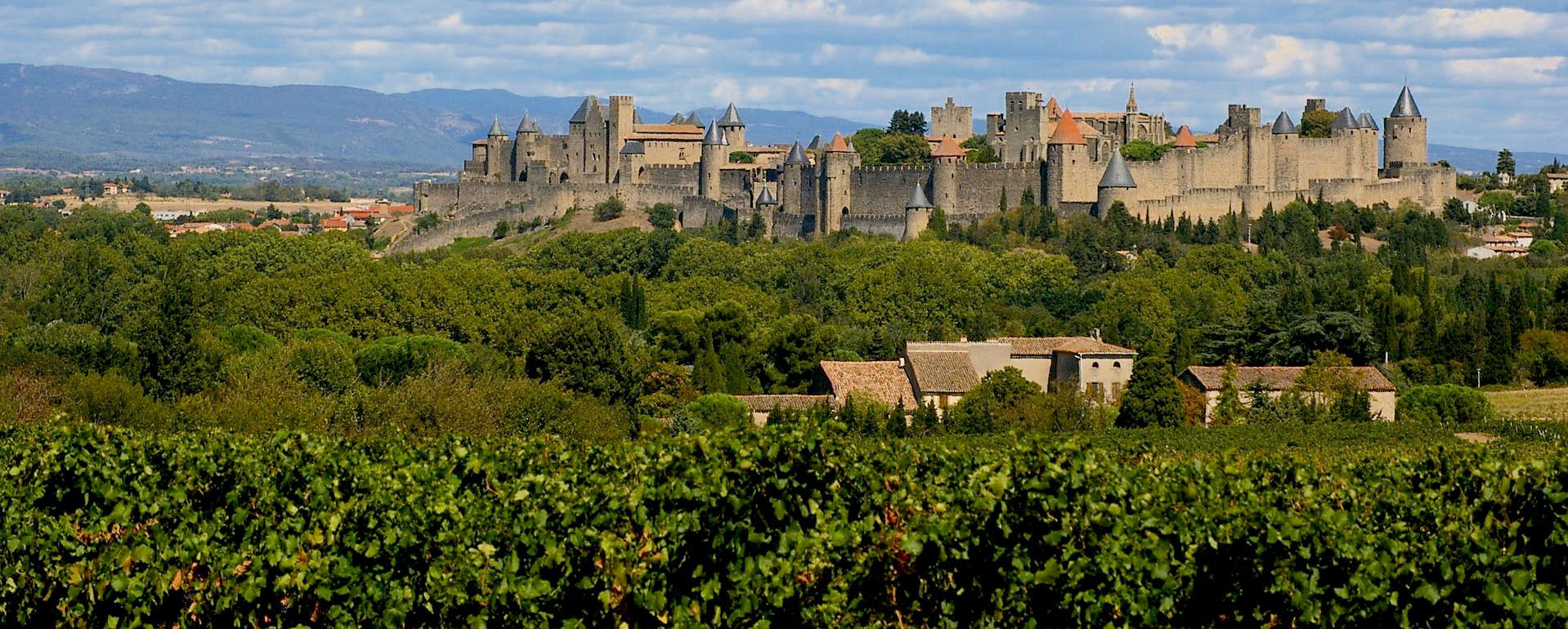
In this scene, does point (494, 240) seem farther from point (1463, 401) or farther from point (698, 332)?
point (1463, 401)

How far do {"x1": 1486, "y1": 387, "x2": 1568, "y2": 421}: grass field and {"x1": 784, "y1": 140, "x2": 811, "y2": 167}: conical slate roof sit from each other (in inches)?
1196

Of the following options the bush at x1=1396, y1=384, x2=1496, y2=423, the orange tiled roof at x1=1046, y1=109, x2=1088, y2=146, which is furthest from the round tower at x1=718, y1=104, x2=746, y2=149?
the bush at x1=1396, y1=384, x2=1496, y2=423

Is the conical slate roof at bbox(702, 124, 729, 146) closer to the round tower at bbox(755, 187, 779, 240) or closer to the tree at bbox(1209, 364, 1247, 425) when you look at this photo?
the round tower at bbox(755, 187, 779, 240)

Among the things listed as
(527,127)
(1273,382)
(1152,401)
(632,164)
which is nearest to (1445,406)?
(1273,382)

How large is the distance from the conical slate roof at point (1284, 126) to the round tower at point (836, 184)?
15098mm

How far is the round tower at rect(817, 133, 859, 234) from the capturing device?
71.7m

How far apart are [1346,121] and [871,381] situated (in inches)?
1412

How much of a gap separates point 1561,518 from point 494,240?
65048 millimetres

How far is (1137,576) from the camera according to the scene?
14.7 m

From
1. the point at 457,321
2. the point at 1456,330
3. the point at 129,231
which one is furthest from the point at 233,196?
the point at 1456,330

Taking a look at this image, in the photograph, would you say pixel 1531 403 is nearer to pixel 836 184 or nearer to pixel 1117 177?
pixel 1117 177

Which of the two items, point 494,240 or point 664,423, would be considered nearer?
point 664,423

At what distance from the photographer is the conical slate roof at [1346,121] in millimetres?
74875

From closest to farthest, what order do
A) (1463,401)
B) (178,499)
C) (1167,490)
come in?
(1167,490) < (178,499) < (1463,401)
